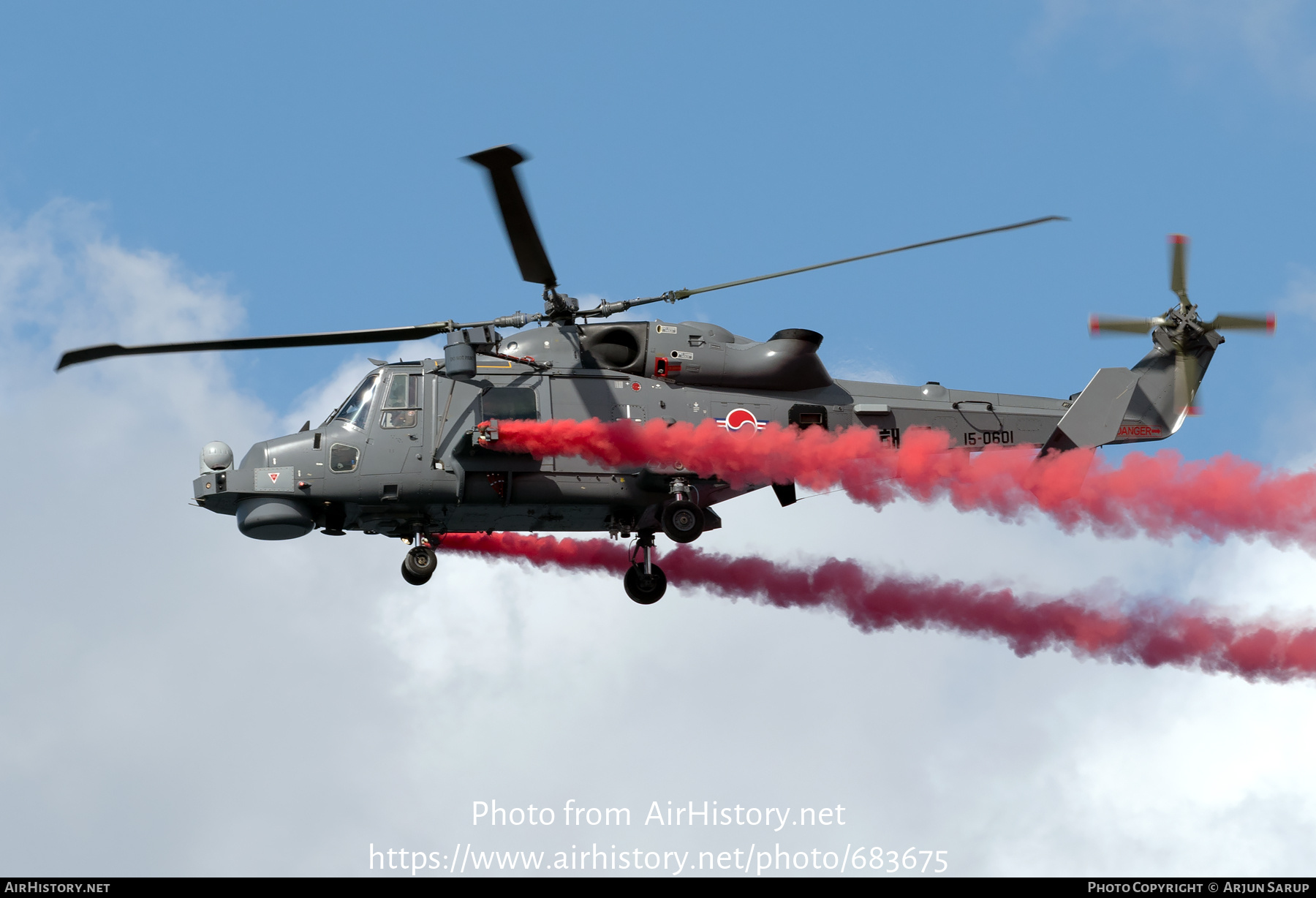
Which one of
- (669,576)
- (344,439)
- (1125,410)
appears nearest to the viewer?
(344,439)

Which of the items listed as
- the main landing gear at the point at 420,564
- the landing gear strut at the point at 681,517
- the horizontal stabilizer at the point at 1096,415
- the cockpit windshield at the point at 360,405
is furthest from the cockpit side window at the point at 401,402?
the horizontal stabilizer at the point at 1096,415

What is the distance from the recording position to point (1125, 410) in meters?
30.8

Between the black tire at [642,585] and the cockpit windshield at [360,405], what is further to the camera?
the black tire at [642,585]

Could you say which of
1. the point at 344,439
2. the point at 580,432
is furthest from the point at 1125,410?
the point at 344,439

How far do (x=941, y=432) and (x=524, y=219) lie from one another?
894 cm

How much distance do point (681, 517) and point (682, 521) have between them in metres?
0.08

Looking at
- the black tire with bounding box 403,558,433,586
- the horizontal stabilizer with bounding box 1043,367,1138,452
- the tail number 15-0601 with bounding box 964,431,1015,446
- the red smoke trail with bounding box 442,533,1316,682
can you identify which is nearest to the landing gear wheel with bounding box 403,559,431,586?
the black tire with bounding box 403,558,433,586

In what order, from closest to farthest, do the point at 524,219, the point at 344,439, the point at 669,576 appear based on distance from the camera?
the point at 524,219 → the point at 344,439 → the point at 669,576

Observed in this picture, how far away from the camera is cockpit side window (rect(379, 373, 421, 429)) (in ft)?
95.0

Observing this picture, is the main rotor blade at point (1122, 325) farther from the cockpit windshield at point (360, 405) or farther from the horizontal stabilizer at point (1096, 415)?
the cockpit windshield at point (360, 405)

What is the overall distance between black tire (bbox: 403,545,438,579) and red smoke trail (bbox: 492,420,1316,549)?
10.4 feet

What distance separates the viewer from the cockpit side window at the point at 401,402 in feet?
95.0

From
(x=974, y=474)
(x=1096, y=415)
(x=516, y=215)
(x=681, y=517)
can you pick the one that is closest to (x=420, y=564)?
(x=681, y=517)
